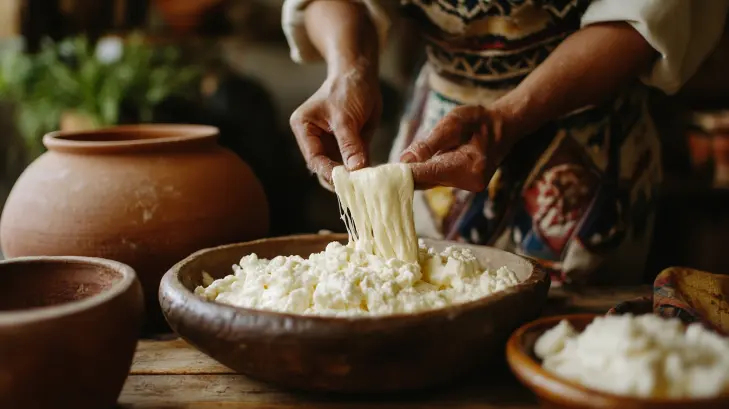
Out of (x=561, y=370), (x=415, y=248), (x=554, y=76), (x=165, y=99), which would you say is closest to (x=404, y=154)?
(x=415, y=248)

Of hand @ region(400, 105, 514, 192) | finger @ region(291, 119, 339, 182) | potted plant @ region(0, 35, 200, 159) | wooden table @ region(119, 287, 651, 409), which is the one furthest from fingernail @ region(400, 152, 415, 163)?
potted plant @ region(0, 35, 200, 159)

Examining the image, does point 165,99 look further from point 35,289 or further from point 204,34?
point 35,289

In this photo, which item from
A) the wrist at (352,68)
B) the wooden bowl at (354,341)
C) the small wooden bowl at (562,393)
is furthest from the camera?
the wrist at (352,68)

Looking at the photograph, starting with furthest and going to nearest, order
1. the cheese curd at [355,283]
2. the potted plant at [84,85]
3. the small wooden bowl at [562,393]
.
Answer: the potted plant at [84,85] < the cheese curd at [355,283] < the small wooden bowl at [562,393]

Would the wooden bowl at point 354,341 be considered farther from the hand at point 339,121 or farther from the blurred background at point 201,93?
the blurred background at point 201,93

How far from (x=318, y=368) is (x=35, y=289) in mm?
435

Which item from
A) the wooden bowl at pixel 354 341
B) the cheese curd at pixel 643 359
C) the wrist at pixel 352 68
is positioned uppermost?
the wrist at pixel 352 68

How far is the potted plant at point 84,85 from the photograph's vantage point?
140 inches

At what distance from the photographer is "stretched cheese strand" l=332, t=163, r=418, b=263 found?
3.86 feet

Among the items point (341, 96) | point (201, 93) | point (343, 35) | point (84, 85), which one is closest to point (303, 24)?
point (343, 35)

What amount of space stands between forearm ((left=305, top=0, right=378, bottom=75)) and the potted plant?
2.08 metres

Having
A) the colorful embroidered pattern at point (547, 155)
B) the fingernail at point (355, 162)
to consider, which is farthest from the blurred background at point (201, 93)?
the fingernail at point (355, 162)

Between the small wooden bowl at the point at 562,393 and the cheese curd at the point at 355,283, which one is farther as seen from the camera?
the cheese curd at the point at 355,283

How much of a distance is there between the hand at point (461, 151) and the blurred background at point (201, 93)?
1.88 metres
